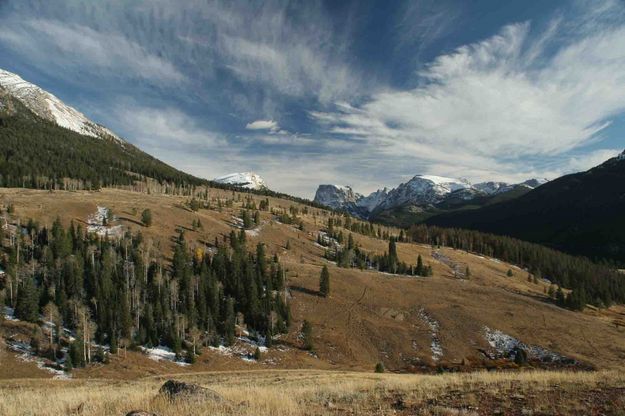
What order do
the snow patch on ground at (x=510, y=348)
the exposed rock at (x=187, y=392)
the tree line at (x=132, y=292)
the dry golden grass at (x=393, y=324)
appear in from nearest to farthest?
the exposed rock at (x=187, y=392) → the tree line at (x=132, y=292) → the dry golden grass at (x=393, y=324) → the snow patch on ground at (x=510, y=348)

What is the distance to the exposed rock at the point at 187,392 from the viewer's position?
45.1ft

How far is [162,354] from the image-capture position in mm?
93062

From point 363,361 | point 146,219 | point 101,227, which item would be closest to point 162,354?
point 363,361

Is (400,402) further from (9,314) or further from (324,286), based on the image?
(324,286)

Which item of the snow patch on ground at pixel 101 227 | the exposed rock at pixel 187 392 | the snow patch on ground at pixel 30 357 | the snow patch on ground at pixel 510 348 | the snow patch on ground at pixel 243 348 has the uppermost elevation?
the exposed rock at pixel 187 392

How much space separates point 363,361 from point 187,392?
91.6m

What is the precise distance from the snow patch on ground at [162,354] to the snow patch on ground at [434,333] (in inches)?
2379

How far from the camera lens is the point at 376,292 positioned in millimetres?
137000

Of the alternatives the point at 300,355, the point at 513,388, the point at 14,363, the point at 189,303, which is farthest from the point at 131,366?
the point at 513,388

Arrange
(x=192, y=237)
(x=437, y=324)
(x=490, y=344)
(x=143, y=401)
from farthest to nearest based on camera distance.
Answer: (x=192, y=237)
(x=437, y=324)
(x=490, y=344)
(x=143, y=401)

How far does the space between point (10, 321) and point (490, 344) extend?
11593cm

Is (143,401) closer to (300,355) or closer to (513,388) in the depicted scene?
(513,388)

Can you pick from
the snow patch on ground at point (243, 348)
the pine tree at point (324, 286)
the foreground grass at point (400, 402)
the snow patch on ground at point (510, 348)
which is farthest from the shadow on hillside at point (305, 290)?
the foreground grass at point (400, 402)

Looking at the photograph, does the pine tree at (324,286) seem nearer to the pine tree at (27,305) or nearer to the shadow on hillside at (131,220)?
the pine tree at (27,305)
